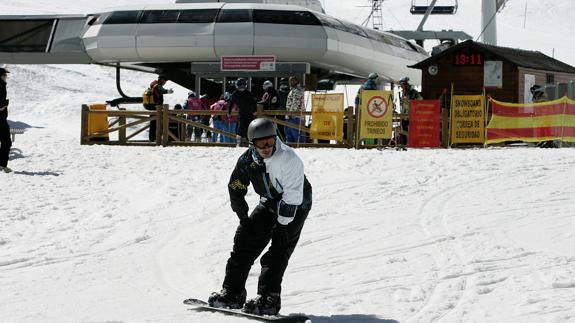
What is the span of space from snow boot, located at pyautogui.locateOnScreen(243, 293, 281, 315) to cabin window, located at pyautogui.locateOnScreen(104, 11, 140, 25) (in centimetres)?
2648

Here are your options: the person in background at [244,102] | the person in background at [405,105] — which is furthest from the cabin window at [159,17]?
the person in background at [244,102]

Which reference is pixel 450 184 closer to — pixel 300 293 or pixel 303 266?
pixel 303 266

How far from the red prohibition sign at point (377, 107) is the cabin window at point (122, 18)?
45.0 feet

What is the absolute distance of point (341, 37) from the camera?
3319 cm

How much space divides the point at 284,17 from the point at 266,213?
2510 cm

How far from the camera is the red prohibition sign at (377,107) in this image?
20891mm

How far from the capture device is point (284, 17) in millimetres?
31703

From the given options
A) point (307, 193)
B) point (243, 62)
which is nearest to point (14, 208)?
point (307, 193)

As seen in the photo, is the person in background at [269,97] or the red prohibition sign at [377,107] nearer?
the red prohibition sign at [377,107]

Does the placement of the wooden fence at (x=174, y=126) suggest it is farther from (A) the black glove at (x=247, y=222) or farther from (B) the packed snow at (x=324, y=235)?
(A) the black glove at (x=247, y=222)

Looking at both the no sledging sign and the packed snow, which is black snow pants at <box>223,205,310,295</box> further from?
the no sledging sign

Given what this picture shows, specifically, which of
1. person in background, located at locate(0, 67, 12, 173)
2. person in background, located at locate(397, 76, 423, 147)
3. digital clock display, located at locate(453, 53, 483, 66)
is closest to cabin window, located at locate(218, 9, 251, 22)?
digital clock display, located at locate(453, 53, 483, 66)

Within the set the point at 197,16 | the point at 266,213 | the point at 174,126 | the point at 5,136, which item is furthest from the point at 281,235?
the point at 197,16

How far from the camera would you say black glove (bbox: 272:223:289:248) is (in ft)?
23.0
